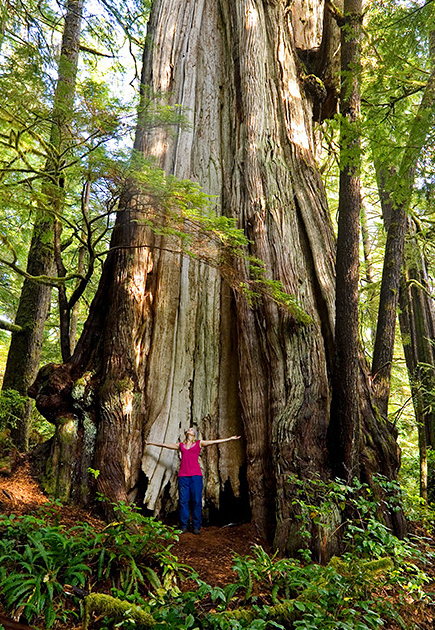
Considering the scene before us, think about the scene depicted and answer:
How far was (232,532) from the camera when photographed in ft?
15.3

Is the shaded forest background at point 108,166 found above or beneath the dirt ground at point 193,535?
above

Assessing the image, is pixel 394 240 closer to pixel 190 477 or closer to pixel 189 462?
pixel 189 462

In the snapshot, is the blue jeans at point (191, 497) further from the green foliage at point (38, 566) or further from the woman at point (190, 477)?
the green foliage at point (38, 566)

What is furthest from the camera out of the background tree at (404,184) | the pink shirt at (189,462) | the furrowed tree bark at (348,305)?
the pink shirt at (189,462)

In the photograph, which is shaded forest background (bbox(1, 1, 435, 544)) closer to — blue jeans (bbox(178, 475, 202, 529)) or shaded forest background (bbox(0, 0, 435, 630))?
shaded forest background (bbox(0, 0, 435, 630))

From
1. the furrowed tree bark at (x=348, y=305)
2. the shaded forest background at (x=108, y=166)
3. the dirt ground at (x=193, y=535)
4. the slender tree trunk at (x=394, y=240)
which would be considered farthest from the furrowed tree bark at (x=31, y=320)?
the slender tree trunk at (x=394, y=240)

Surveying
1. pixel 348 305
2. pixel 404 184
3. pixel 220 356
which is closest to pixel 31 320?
pixel 220 356

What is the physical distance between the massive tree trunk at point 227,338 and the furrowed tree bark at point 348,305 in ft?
0.82

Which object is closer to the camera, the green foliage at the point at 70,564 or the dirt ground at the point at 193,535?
the green foliage at the point at 70,564

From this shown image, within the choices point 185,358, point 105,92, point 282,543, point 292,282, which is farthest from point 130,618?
point 105,92

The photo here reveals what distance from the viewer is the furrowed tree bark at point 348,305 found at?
14.1ft

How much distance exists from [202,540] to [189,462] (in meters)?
0.77

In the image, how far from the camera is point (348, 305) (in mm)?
4418

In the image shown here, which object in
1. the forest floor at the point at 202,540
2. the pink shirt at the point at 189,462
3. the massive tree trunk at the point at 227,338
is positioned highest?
the massive tree trunk at the point at 227,338
